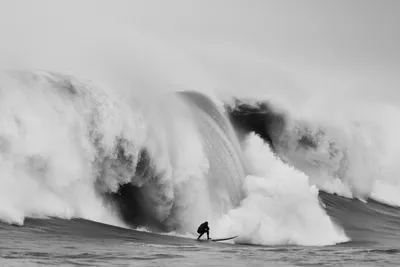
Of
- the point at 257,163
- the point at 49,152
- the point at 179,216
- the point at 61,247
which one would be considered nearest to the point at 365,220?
the point at 257,163

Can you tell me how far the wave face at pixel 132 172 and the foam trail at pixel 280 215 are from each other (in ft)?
0.10

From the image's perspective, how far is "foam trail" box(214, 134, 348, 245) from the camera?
59.5 ft

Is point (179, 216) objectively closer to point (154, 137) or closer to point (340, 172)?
point (154, 137)

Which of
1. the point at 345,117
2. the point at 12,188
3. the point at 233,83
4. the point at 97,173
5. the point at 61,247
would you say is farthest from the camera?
the point at 345,117

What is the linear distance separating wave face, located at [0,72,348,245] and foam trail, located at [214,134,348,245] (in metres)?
0.03

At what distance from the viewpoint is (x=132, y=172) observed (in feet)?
59.2

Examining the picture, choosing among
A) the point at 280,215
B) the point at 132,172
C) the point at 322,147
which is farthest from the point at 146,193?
the point at 322,147

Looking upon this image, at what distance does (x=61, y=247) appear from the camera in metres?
12.6

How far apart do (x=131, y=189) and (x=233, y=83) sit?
15.6m

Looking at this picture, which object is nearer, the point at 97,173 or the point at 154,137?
the point at 97,173

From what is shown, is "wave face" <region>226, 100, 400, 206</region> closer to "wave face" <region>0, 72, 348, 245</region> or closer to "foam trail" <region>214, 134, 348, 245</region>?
"wave face" <region>0, 72, 348, 245</region>

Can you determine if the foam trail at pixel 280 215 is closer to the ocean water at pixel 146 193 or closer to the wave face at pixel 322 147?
the ocean water at pixel 146 193

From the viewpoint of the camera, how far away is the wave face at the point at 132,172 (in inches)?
611

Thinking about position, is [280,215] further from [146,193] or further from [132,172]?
[132,172]
